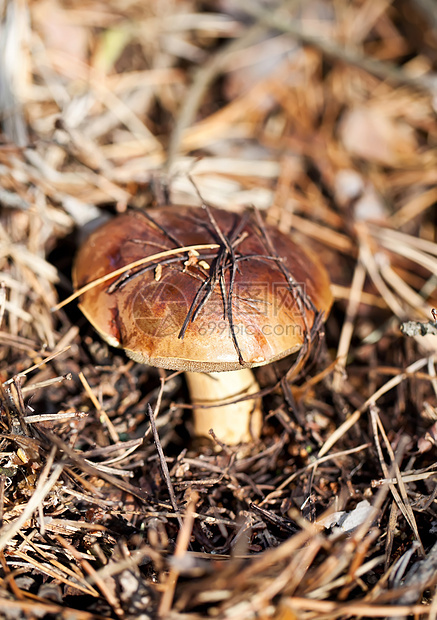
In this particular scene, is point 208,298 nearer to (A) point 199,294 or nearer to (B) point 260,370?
(A) point 199,294

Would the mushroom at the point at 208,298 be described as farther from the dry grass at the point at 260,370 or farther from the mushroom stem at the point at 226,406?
the dry grass at the point at 260,370

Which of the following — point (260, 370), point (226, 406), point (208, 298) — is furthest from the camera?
point (260, 370)

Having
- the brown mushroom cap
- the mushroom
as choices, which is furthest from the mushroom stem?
the brown mushroom cap

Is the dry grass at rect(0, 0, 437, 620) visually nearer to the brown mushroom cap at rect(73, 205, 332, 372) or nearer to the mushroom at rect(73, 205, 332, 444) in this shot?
the mushroom at rect(73, 205, 332, 444)

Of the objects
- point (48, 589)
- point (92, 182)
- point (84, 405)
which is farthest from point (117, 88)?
point (48, 589)

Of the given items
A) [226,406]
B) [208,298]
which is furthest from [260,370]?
[208,298]

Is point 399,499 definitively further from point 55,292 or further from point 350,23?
point 350,23
